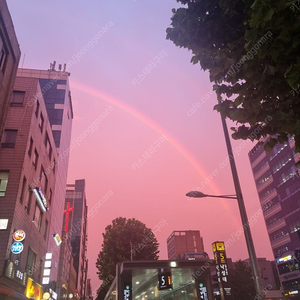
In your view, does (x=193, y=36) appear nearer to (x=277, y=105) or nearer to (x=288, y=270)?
(x=277, y=105)

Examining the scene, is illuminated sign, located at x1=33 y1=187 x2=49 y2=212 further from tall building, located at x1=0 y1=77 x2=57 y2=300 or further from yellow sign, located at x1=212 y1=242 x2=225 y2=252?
yellow sign, located at x1=212 y1=242 x2=225 y2=252

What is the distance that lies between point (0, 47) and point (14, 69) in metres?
2.73

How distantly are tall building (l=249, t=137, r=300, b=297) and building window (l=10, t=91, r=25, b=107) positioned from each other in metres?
58.0

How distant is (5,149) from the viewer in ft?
77.3

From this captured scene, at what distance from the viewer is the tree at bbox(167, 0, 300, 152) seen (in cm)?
476

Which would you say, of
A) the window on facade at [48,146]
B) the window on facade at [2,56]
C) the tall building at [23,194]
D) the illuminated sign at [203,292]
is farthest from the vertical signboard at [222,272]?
the window on facade at [48,146]

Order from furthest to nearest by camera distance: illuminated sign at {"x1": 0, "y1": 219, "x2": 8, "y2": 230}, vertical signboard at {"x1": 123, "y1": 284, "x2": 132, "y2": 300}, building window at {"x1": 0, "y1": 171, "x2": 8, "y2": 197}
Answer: building window at {"x1": 0, "y1": 171, "x2": 8, "y2": 197}, vertical signboard at {"x1": 123, "y1": 284, "x2": 132, "y2": 300}, illuminated sign at {"x1": 0, "y1": 219, "x2": 8, "y2": 230}

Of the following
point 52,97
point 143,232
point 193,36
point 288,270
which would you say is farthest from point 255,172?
point 193,36

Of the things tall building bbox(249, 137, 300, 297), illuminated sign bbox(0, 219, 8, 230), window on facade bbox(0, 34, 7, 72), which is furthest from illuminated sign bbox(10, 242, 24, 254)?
tall building bbox(249, 137, 300, 297)

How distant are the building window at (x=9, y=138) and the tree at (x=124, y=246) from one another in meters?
25.4

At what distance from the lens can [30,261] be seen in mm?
26297

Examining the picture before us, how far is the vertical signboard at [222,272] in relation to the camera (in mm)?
12045

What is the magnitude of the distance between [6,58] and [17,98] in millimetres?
6542

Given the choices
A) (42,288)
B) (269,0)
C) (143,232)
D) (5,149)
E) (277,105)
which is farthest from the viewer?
(143,232)
